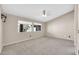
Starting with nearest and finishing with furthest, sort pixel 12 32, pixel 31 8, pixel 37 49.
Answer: pixel 37 49 < pixel 31 8 < pixel 12 32

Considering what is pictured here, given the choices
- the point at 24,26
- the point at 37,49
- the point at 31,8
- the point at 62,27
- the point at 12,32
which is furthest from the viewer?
the point at 62,27

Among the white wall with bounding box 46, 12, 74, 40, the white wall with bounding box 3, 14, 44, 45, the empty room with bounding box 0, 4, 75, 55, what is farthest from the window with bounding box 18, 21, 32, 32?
the white wall with bounding box 46, 12, 74, 40

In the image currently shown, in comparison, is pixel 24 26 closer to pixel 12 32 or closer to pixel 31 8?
pixel 12 32

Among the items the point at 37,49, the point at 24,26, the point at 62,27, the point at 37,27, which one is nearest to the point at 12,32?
the point at 24,26

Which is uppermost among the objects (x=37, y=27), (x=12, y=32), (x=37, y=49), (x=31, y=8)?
(x=31, y=8)

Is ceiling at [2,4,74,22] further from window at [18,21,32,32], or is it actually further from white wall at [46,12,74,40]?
white wall at [46,12,74,40]

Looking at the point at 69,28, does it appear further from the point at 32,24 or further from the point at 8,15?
the point at 8,15

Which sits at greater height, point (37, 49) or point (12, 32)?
point (12, 32)

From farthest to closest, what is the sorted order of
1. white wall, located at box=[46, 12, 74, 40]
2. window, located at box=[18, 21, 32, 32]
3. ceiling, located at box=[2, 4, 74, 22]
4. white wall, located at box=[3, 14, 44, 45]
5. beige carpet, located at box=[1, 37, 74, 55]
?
white wall, located at box=[46, 12, 74, 40], window, located at box=[18, 21, 32, 32], white wall, located at box=[3, 14, 44, 45], ceiling, located at box=[2, 4, 74, 22], beige carpet, located at box=[1, 37, 74, 55]

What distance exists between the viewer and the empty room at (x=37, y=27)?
3275 mm

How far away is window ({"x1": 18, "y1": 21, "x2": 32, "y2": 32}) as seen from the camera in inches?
177

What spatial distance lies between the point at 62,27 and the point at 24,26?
8.38 ft

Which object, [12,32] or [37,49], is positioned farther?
[12,32]

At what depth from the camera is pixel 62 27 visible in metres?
5.81
